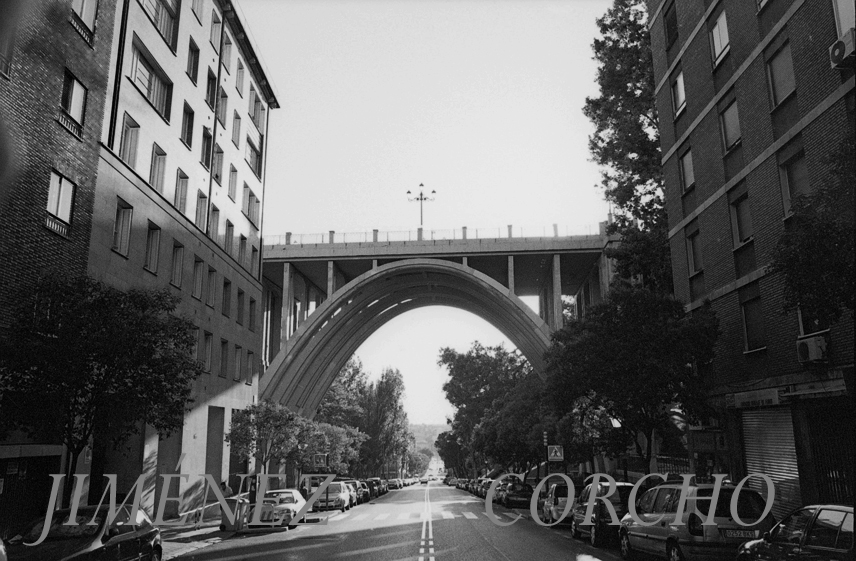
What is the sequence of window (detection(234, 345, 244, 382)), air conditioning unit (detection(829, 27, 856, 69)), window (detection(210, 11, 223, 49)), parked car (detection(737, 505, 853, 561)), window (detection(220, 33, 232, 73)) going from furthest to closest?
window (detection(234, 345, 244, 382)), window (detection(220, 33, 232, 73)), window (detection(210, 11, 223, 49)), air conditioning unit (detection(829, 27, 856, 69)), parked car (detection(737, 505, 853, 561))

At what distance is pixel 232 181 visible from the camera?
110ft

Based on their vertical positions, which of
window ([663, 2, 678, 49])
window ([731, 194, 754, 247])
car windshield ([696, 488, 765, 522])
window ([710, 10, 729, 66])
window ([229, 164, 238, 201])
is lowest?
car windshield ([696, 488, 765, 522])

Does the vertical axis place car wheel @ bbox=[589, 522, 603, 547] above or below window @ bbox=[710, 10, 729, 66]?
below

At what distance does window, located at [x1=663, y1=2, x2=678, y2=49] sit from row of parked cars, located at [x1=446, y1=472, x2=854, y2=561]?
15396 mm

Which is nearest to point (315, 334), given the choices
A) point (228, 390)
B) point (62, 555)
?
point (228, 390)

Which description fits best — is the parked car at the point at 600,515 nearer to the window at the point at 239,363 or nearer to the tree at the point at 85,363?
the tree at the point at 85,363

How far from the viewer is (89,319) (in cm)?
1384

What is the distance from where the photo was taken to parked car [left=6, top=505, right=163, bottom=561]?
9.65 m

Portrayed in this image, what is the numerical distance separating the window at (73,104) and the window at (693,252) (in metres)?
18.6

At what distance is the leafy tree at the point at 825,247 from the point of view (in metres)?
8.59

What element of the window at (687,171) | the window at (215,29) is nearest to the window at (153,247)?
the window at (215,29)

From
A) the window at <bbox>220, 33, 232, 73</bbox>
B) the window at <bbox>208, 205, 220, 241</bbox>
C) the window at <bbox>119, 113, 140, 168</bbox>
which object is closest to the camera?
the window at <bbox>119, 113, 140, 168</bbox>

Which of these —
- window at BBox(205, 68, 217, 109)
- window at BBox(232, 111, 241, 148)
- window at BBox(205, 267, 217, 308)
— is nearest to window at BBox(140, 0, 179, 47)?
window at BBox(205, 68, 217, 109)

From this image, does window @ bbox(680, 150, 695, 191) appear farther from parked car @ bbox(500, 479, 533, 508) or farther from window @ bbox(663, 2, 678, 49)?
parked car @ bbox(500, 479, 533, 508)
